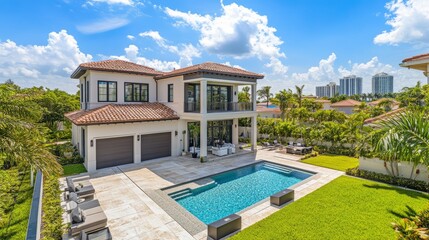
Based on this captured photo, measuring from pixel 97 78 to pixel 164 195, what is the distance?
1208 centimetres

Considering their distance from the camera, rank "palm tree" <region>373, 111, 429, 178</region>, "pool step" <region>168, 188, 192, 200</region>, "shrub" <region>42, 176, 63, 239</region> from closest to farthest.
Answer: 1. "palm tree" <region>373, 111, 429, 178</region>
2. "shrub" <region>42, 176, 63, 239</region>
3. "pool step" <region>168, 188, 192, 200</region>

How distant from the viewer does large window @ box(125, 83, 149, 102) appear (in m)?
19.9

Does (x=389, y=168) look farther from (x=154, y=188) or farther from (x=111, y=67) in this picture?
(x=111, y=67)

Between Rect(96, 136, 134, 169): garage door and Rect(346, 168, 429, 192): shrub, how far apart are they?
15.6m

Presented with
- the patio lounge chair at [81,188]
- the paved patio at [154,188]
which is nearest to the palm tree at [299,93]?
the paved patio at [154,188]

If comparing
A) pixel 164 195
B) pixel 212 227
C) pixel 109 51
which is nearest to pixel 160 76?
pixel 109 51

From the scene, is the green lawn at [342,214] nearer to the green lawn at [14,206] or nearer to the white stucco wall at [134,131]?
the green lawn at [14,206]

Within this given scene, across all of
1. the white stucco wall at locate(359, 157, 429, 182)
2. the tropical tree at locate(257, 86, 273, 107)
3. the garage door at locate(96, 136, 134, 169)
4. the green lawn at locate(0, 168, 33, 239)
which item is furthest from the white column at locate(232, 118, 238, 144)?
the tropical tree at locate(257, 86, 273, 107)

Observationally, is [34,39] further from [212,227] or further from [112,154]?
[212,227]

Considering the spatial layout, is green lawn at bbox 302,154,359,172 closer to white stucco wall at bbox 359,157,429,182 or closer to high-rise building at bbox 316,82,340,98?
white stucco wall at bbox 359,157,429,182

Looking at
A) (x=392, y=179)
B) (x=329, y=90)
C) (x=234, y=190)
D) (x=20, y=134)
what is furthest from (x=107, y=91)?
(x=329, y=90)

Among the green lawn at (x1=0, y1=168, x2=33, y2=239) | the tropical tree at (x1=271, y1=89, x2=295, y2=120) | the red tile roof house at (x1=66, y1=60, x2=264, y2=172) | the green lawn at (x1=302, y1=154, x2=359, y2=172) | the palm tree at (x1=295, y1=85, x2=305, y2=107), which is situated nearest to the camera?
the green lawn at (x1=0, y1=168, x2=33, y2=239)

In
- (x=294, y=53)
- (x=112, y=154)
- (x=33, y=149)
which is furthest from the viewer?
(x=294, y=53)

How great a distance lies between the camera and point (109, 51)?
2516 cm
